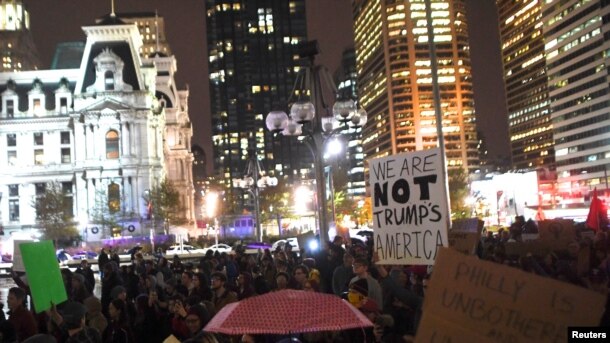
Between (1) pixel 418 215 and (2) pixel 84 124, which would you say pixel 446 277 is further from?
(2) pixel 84 124

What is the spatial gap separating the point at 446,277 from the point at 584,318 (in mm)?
917

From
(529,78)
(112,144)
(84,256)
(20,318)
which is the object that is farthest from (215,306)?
(529,78)

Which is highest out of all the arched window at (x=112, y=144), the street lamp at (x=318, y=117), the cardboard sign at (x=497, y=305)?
the arched window at (x=112, y=144)

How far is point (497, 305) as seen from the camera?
4.09m

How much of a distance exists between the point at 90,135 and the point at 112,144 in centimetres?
245

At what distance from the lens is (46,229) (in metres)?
74.2

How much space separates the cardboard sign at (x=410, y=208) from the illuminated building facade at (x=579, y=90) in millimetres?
122314

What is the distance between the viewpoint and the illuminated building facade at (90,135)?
3022 inches

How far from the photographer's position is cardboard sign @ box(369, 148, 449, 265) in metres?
8.35

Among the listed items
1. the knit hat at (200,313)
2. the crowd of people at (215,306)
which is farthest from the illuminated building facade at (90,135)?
the knit hat at (200,313)

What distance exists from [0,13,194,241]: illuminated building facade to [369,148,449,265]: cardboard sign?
6649 centimetres

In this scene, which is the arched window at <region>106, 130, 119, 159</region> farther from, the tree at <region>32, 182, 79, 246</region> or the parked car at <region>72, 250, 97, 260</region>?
the parked car at <region>72, 250, 97, 260</region>

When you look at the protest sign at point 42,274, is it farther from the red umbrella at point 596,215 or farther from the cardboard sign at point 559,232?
the red umbrella at point 596,215

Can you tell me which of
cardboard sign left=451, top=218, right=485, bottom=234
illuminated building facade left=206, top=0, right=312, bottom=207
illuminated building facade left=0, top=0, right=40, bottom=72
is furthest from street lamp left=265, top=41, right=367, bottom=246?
illuminated building facade left=206, top=0, right=312, bottom=207
